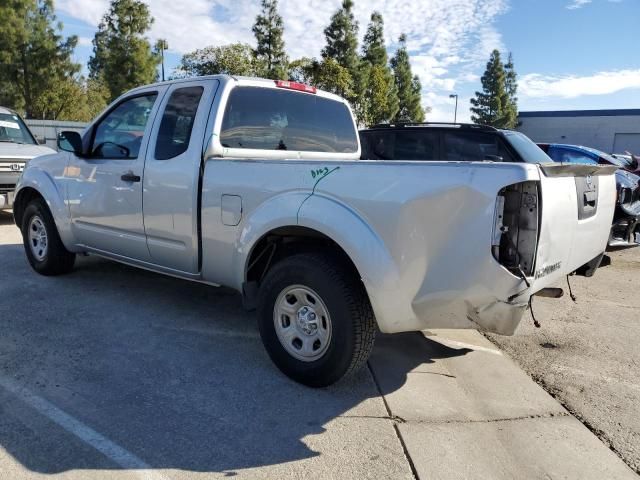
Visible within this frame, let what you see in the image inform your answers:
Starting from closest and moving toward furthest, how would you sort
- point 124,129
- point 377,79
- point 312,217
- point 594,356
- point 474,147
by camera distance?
point 312,217 < point 594,356 < point 124,129 < point 474,147 < point 377,79

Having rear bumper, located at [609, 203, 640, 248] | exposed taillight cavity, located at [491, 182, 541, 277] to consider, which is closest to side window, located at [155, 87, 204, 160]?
exposed taillight cavity, located at [491, 182, 541, 277]

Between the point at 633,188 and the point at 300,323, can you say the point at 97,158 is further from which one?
the point at 633,188

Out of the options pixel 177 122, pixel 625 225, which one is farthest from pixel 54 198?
pixel 625 225

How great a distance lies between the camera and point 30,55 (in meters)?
27.8

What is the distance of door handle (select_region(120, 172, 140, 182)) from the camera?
170 inches

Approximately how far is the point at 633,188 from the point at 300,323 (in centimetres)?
619

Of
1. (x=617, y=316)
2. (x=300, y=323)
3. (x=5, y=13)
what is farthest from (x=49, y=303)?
(x=5, y=13)

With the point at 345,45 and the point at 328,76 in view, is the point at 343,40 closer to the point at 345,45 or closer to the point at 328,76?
the point at 345,45

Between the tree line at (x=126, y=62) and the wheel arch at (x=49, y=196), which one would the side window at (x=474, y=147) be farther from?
the tree line at (x=126, y=62)

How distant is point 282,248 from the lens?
3.64 m

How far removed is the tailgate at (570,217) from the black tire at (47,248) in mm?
4707

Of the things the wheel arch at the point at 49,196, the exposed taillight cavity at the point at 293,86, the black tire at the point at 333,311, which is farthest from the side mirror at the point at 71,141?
the black tire at the point at 333,311

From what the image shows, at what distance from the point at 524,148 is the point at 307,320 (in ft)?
17.6

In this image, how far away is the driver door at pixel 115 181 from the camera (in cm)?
441
